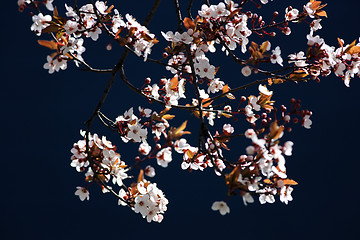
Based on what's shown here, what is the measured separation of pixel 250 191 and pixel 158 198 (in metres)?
0.35

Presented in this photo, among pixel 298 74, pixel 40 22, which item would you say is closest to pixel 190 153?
pixel 298 74

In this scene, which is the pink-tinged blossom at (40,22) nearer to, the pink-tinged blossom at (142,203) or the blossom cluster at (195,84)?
the blossom cluster at (195,84)

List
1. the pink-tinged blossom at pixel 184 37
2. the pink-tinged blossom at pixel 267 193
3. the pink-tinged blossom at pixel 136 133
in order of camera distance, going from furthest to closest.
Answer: the pink-tinged blossom at pixel 136 133, the pink-tinged blossom at pixel 184 37, the pink-tinged blossom at pixel 267 193

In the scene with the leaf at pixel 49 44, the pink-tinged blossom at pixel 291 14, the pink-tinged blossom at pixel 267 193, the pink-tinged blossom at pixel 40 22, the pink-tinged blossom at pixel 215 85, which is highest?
the pink-tinged blossom at pixel 291 14

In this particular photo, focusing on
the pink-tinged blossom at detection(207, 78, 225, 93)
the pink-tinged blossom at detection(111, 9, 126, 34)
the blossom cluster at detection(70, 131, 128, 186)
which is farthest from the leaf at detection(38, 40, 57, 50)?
the pink-tinged blossom at detection(207, 78, 225, 93)

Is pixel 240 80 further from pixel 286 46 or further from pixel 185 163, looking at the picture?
pixel 185 163

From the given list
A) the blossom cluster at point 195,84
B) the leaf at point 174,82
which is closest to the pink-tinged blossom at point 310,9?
the blossom cluster at point 195,84

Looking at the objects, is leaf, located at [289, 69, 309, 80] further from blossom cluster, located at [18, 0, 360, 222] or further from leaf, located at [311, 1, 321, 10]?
leaf, located at [311, 1, 321, 10]

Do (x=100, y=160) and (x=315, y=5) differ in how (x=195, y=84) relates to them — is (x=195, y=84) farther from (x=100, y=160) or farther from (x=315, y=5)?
(x=315, y=5)

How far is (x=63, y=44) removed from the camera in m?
1.09

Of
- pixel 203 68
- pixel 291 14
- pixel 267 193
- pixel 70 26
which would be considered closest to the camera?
pixel 267 193

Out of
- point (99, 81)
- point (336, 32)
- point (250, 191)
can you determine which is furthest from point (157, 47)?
point (250, 191)

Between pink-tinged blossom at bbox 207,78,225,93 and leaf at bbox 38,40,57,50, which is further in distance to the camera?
pink-tinged blossom at bbox 207,78,225,93

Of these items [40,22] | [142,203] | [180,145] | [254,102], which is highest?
[254,102]
